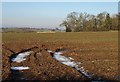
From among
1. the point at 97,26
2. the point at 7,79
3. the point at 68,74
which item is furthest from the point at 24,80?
the point at 97,26

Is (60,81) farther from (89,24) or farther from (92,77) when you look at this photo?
(89,24)

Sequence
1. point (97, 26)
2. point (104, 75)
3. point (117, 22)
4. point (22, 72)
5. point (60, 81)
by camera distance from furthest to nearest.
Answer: point (97, 26)
point (117, 22)
point (22, 72)
point (104, 75)
point (60, 81)

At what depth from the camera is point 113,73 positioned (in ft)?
45.2

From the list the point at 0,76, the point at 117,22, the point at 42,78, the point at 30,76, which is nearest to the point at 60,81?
the point at 42,78

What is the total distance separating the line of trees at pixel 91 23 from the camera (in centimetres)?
13375

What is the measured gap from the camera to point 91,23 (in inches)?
5674

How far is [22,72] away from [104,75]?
161 inches

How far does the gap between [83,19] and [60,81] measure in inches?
5505

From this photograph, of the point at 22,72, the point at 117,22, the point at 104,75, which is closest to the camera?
the point at 104,75

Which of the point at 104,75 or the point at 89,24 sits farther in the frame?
the point at 89,24

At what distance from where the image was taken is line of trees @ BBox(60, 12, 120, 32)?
13375 centimetres

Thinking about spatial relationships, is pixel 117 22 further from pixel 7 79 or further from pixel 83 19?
pixel 7 79

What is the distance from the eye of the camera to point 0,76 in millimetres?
12719

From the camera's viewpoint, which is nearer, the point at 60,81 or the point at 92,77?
the point at 60,81
